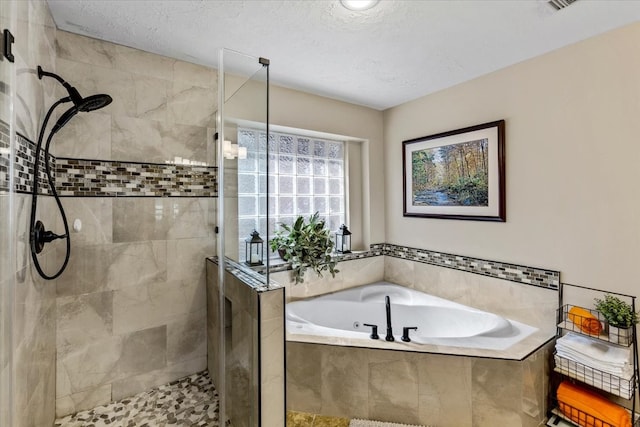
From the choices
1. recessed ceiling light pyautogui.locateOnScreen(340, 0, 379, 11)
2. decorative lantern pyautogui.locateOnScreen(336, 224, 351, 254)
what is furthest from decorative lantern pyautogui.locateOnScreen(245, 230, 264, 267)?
decorative lantern pyautogui.locateOnScreen(336, 224, 351, 254)

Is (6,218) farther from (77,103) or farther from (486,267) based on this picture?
(486,267)

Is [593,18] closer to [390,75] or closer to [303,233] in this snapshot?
[390,75]

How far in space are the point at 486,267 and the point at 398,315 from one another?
2.84ft

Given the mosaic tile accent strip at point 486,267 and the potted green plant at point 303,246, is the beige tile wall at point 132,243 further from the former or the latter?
the mosaic tile accent strip at point 486,267

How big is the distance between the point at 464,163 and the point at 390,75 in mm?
984

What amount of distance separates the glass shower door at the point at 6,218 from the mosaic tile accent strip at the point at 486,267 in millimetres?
2833

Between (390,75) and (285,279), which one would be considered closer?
(390,75)

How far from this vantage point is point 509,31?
1779 millimetres

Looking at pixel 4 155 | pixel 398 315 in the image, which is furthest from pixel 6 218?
pixel 398 315

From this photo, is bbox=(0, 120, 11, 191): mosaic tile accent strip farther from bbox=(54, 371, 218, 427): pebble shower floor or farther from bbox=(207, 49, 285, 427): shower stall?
bbox=(54, 371, 218, 427): pebble shower floor

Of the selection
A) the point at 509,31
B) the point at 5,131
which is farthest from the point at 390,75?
the point at 5,131

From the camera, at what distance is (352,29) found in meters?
1.76

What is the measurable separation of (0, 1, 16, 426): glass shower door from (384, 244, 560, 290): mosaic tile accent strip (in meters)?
2.83

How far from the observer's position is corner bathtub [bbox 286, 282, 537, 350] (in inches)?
84.2
